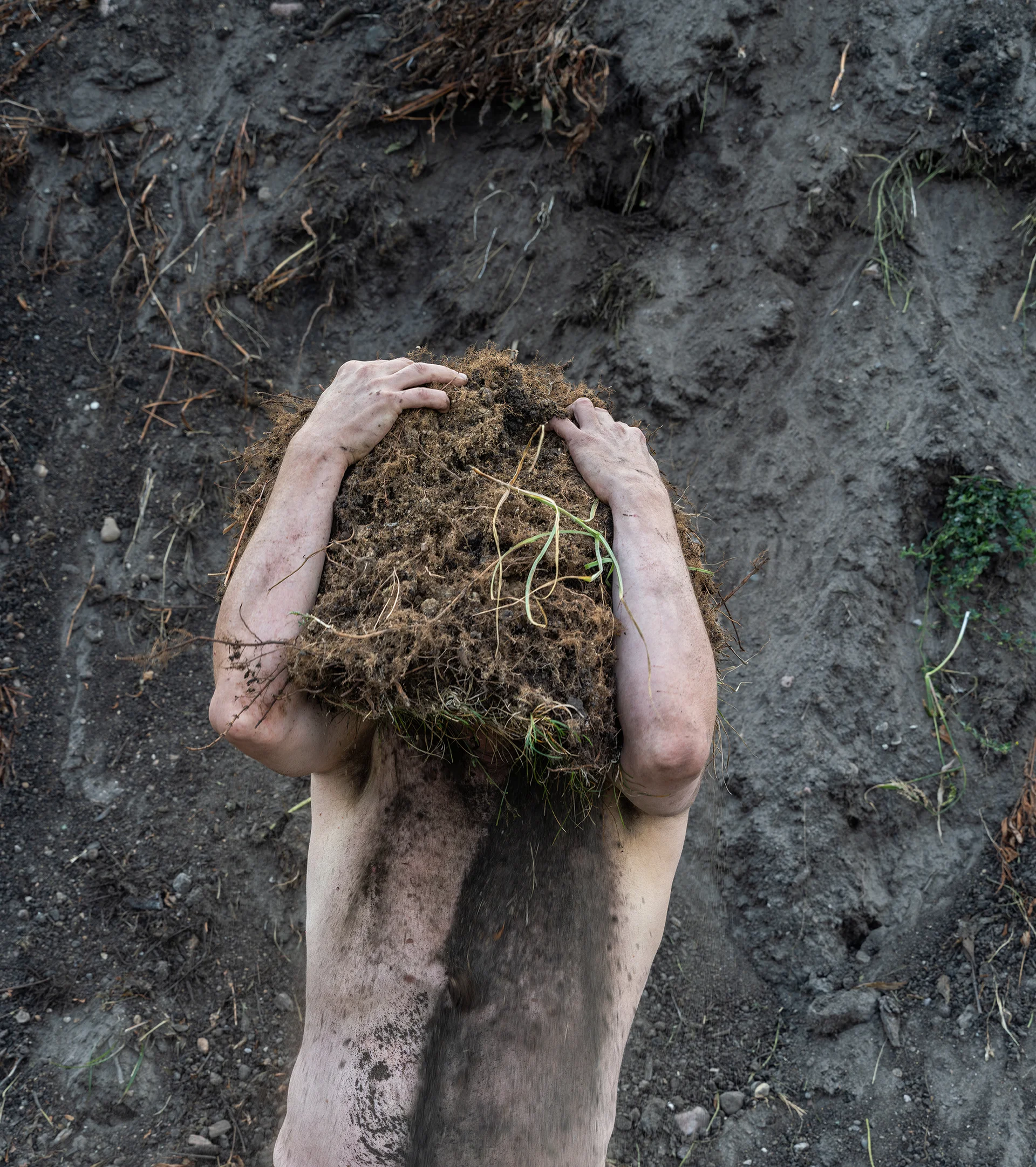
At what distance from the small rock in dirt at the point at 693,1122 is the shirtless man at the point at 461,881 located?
114 centimetres

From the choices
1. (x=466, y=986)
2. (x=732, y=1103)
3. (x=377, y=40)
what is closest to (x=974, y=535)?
(x=732, y=1103)

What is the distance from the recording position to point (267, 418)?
384 centimetres

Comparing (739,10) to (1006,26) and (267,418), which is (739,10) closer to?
(1006,26)

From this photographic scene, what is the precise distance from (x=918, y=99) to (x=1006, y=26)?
1.16 ft

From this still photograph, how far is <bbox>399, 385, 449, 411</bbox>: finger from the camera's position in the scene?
194cm

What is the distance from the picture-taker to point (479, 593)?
1646 millimetres

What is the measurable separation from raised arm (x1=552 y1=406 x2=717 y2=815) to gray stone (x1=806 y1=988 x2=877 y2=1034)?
1429mm

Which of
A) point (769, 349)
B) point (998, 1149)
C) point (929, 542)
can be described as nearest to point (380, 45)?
point (769, 349)

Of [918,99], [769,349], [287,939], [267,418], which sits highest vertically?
[918,99]

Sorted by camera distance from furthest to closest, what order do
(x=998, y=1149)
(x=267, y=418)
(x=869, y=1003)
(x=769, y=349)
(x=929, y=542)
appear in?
(x=267, y=418) < (x=769, y=349) < (x=929, y=542) < (x=869, y=1003) < (x=998, y=1149)

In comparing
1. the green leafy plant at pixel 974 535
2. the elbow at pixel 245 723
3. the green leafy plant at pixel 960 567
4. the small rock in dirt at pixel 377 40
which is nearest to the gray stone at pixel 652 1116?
the green leafy plant at pixel 960 567

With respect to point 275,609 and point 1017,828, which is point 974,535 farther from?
point 275,609

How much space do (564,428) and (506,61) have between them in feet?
8.17

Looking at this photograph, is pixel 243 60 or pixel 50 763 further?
pixel 243 60
